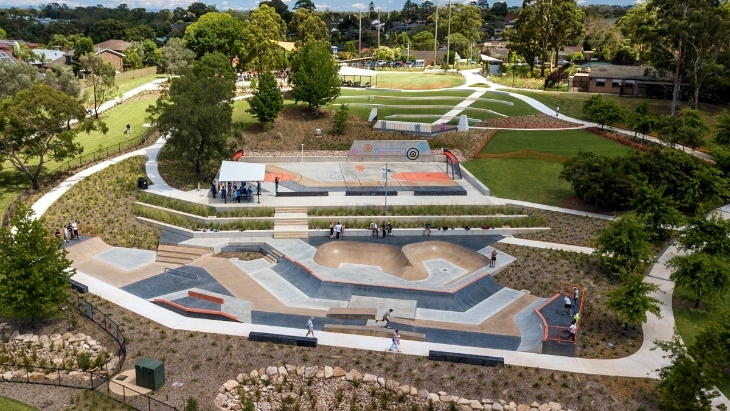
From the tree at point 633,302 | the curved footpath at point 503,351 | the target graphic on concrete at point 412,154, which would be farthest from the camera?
the target graphic on concrete at point 412,154

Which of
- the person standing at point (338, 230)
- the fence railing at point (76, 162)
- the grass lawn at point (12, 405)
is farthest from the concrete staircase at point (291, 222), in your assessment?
the grass lawn at point (12, 405)

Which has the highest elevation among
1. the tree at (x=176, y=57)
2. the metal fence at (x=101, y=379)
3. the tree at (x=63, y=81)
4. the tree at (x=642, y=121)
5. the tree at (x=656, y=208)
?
the tree at (x=176, y=57)

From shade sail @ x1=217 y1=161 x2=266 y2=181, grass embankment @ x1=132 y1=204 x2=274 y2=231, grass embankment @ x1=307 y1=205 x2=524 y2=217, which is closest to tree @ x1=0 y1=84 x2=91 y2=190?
grass embankment @ x1=132 y1=204 x2=274 y2=231

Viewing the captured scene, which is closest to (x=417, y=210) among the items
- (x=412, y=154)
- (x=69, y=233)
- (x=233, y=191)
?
(x=233, y=191)

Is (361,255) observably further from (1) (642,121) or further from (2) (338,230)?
(1) (642,121)

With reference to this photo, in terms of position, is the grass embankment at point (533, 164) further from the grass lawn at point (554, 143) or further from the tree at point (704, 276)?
the tree at point (704, 276)

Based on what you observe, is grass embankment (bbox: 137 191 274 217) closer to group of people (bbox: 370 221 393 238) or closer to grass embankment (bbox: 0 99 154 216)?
group of people (bbox: 370 221 393 238)

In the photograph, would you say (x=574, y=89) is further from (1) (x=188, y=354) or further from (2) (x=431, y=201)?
(1) (x=188, y=354)
